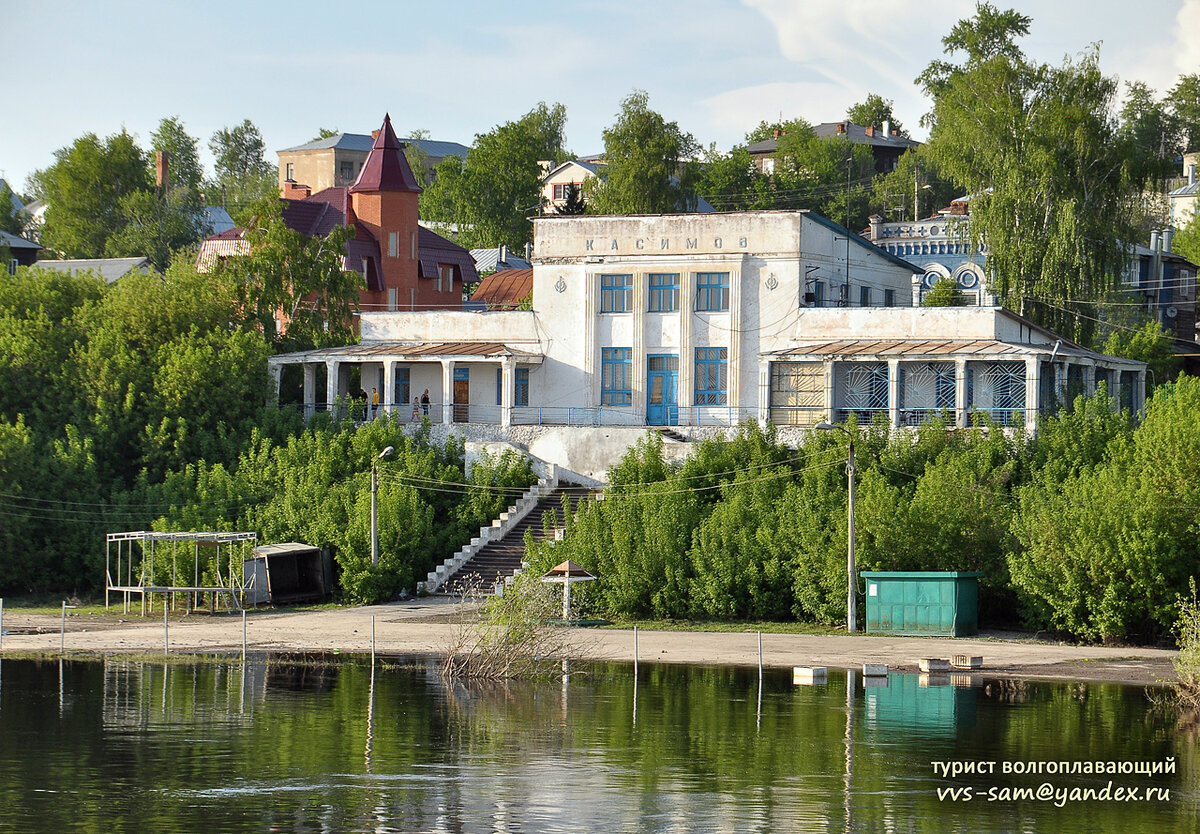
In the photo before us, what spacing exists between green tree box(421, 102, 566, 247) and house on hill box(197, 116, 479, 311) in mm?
19591

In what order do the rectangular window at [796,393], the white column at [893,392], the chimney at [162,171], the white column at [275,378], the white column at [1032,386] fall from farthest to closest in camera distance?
the chimney at [162,171] → the white column at [275,378] → the rectangular window at [796,393] → the white column at [893,392] → the white column at [1032,386]

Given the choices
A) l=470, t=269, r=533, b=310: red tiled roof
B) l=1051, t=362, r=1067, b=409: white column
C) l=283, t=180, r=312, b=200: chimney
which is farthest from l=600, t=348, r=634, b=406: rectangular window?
l=283, t=180, r=312, b=200: chimney

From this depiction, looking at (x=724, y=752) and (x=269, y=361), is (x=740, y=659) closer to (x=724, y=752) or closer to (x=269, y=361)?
(x=724, y=752)

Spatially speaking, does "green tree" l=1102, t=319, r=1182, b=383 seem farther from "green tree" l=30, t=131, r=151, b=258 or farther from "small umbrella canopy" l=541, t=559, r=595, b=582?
"green tree" l=30, t=131, r=151, b=258

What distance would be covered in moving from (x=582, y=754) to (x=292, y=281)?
42.0 metres

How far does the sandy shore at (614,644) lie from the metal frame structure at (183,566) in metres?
2.15

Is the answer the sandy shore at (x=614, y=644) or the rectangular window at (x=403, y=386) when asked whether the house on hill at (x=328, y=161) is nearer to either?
the rectangular window at (x=403, y=386)

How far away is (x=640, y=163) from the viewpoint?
7188 cm

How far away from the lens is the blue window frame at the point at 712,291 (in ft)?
178

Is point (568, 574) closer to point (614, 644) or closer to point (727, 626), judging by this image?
point (614, 644)

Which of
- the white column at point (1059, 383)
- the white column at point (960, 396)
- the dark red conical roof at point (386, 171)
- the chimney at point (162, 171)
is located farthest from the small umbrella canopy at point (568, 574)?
the chimney at point (162, 171)

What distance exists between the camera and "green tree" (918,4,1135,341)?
54.1 m

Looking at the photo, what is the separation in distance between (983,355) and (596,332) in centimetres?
1425

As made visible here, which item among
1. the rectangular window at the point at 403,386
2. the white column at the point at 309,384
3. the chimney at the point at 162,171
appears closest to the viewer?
the white column at the point at 309,384
